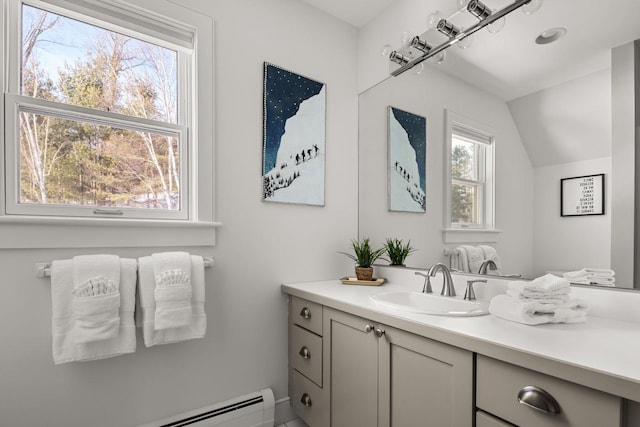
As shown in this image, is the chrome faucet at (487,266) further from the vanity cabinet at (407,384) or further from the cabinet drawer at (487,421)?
the cabinet drawer at (487,421)

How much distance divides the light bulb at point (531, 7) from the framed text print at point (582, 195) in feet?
2.19

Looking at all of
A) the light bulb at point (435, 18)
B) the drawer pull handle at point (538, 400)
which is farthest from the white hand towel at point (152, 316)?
the light bulb at point (435, 18)

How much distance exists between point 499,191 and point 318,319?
3.38ft

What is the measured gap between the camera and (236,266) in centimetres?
171

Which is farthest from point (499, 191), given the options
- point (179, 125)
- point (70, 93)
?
point (70, 93)

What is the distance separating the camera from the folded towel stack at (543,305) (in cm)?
105

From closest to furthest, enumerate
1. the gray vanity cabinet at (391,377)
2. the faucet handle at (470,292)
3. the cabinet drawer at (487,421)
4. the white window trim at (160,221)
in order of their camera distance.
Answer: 1. the cabinet drawer at (487,421)
2. the gray vanity cabinet at (391,377)
3. the white window trim at (160,221)
4. the faucet handle at (470,292)

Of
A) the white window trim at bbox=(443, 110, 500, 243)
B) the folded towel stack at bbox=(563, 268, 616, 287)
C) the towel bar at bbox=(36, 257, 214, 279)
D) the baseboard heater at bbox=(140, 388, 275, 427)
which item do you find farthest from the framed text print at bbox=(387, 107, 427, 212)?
the towel bar at bbox=(36, 257, 214, 279)

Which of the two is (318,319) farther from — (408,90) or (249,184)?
(408,90)

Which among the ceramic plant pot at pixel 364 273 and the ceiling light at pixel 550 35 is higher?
Answer: the ceiling light at pixel 550 35

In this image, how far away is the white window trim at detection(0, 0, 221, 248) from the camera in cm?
123

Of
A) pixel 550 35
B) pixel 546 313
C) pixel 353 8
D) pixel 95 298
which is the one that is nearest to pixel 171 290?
pixel 95 298

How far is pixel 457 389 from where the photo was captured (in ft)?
3.25

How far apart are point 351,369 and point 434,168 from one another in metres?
1.09
